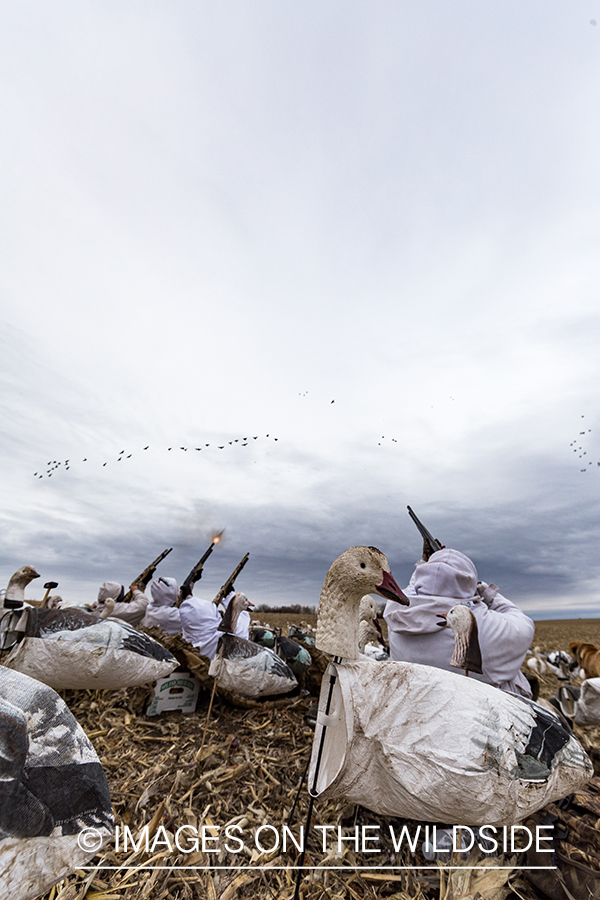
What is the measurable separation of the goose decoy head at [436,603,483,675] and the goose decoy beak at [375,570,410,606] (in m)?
0.57

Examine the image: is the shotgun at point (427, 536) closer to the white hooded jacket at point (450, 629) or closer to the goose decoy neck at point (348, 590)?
the white hooded jacket at point (450, 629)

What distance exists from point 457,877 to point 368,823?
85cm

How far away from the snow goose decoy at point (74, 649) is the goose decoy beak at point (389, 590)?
338cm

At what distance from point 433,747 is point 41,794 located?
6.12 ft

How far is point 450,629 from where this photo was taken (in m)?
3.41

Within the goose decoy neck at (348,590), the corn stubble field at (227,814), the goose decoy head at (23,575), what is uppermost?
the goose decoy neck at (348,590)

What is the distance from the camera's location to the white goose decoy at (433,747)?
2018 millimetres

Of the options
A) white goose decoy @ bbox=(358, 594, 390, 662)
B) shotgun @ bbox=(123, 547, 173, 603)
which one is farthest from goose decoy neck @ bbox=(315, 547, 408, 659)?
shotgun @ bbox=(123, 547, 173, 603)

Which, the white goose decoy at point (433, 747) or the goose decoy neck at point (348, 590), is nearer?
the white goose decoy at point (433, 747)

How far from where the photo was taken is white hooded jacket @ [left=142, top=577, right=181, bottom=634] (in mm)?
7926

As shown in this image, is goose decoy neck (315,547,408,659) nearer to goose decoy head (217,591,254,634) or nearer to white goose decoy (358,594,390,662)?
white goose decoy (358,594,390,662)

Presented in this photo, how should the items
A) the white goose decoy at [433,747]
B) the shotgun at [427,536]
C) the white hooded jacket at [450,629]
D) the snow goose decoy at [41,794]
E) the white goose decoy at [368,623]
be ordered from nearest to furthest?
the snow goose decoy at [41,794], the white goose decoy at [433,747], the white hooded jacket at [450,629], the white goose decoy at [368,623], the shotgun at [427,536]

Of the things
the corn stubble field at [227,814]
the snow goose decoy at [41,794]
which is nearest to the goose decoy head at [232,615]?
the corn stubble field at [227,814]

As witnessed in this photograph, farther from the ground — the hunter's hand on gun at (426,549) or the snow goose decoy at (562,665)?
the hunter's hand on gun at (426,549)
